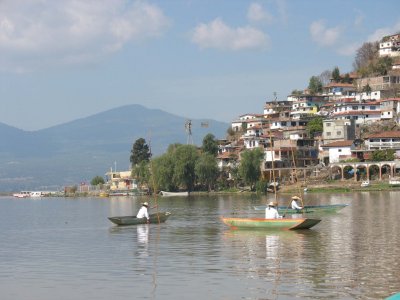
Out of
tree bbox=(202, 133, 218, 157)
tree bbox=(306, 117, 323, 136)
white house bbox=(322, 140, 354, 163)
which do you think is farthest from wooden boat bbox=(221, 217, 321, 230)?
tree bbox=(202, 133, 218, 157)

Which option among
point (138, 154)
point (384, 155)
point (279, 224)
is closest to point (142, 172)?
point (138, 154)

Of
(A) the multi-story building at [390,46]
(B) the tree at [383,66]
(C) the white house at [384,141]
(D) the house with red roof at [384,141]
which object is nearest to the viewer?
(D) the house with red roof at [384,141]

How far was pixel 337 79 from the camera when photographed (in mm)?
154625

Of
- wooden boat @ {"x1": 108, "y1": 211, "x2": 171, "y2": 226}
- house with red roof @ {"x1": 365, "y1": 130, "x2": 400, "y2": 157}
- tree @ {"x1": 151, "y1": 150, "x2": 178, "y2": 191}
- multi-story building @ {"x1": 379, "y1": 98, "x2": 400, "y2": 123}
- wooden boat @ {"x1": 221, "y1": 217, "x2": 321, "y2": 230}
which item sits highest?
multi-story building @ {"x1": 379, "y1": 98, "x2": 400, "y2": 123}

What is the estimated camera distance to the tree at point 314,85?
6053 inches

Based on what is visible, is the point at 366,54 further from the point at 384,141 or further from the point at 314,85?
the point at 384,141

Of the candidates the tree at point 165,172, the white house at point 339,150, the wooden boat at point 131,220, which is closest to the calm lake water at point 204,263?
the wooden boat at point 131,220

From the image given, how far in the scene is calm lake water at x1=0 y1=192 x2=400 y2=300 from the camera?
963 inches

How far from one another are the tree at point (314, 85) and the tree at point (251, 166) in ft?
148

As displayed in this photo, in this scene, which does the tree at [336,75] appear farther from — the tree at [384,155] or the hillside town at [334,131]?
the tree at [384,155]

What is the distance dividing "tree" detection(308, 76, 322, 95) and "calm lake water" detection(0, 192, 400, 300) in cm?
10515

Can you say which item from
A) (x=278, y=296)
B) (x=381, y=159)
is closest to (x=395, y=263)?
(x=278, y=296)

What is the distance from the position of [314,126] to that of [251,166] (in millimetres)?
18026

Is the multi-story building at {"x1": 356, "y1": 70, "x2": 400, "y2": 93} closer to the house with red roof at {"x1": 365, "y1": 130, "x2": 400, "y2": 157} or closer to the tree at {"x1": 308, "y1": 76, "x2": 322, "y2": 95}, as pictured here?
the tree at {"x1": 308, "y1": 76, "x2": 322, "y2": 95}
